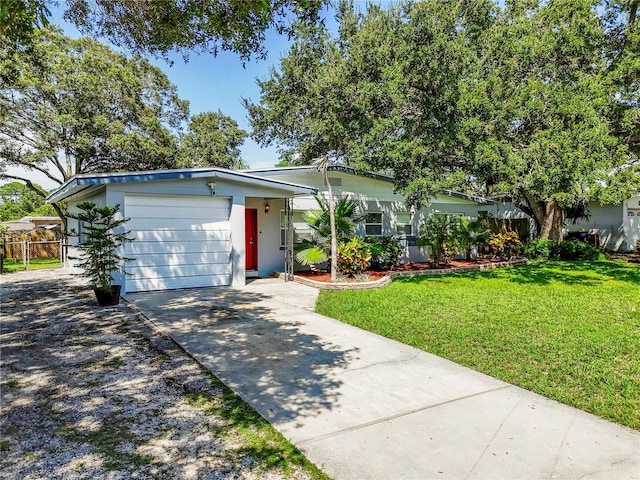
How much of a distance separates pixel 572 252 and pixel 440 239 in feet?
23.1

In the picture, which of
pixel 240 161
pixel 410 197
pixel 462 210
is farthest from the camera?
pixel 240 161

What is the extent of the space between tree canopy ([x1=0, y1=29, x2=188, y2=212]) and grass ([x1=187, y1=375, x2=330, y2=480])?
19324 millimetres

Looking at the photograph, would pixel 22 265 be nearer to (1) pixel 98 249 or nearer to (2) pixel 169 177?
(2) pixel 169 177

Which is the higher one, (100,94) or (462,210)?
(100,94)

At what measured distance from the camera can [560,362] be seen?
4.61m

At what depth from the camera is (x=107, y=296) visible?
308 inches

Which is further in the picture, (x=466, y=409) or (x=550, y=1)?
(x=550, y=1)

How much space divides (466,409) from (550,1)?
44.8ft

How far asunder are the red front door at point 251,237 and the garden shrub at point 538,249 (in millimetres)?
11794

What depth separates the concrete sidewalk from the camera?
2693 mm

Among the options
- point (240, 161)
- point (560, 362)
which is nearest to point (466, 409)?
point (560, 362)

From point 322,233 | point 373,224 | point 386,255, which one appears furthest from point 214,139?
point 322,233

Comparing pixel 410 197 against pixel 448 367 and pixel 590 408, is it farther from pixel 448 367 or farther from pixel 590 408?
pixel 590 408

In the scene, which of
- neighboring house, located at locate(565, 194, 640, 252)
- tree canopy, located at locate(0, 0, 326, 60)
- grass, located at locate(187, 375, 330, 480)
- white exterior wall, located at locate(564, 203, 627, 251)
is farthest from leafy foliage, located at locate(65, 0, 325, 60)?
neighboring house, located at locate(565, 194, 640, 252)
